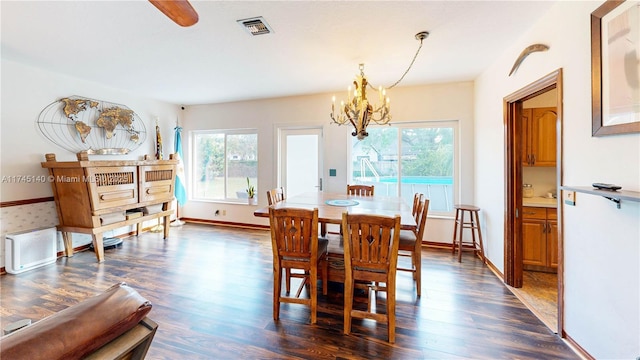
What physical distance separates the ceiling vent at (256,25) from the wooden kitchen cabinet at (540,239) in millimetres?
3543

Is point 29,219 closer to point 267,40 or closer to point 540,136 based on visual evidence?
point 267,40

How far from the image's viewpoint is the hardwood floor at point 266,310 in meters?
1.88

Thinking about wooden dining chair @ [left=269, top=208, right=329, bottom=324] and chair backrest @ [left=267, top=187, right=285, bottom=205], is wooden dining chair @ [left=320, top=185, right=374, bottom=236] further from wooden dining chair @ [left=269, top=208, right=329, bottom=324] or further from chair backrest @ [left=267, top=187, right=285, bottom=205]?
wooden dining chair @ [left=269, top=208, right=329, bottom=324]

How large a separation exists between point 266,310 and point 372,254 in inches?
44.9

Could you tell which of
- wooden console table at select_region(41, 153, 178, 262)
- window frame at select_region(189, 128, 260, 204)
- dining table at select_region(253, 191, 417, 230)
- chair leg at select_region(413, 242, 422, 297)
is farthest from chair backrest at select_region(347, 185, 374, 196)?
wooden console table at select_region(41, 153, 178, 262)

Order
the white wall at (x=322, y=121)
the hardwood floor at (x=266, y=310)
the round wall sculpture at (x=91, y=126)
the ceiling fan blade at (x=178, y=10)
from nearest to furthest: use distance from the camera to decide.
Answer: the ceiling fan blade at (x=178, y=10) → the hardwood floor at (x=266, y=310) → the round wall sculpture at (x=91, y=126) → the white wall at (x=322, y=121)

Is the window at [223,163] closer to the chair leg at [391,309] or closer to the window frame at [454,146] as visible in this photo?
the window frame at [454,146]

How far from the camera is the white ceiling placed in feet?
6.84

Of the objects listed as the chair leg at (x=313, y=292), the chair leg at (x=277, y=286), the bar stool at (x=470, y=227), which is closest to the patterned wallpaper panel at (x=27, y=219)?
the chair leg at (x=277, y=286)

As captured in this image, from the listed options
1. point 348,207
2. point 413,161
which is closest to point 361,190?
point 413,161

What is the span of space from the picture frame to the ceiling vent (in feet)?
7.68

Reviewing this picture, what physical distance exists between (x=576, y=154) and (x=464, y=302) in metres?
1.56

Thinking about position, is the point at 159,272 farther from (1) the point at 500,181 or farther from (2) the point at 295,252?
(1) the point at 500,181

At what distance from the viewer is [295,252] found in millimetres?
2174
